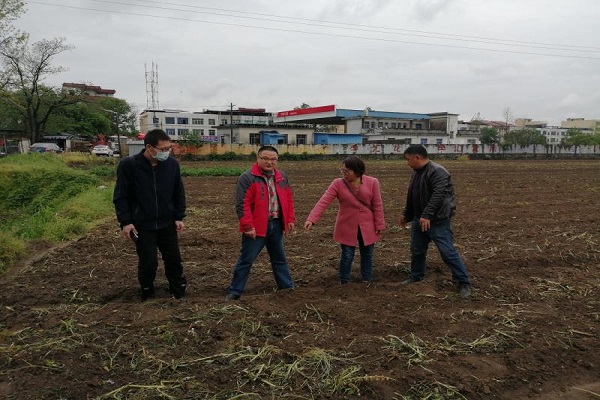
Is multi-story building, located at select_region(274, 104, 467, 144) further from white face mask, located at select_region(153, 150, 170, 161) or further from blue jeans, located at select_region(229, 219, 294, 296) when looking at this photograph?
white face mask, located at select_region(153, 150, 170, 161)

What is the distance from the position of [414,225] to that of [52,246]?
5.82 meters

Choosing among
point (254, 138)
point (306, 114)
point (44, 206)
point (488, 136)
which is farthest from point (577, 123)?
point (44, 206)

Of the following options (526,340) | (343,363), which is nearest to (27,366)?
(343,363)

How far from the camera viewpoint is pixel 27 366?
3.08 metres

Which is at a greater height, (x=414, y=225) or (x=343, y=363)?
(x=414, y=225)

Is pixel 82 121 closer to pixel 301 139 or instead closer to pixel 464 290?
pixel 301 139

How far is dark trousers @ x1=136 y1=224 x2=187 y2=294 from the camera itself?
459cm

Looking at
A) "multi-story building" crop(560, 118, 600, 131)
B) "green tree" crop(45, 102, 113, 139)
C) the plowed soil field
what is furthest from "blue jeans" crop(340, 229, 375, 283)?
"multi-story building" crop(560, 118, 600, 131)

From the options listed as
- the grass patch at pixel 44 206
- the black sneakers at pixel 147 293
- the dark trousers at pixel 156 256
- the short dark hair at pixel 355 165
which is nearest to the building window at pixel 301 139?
the grass patch at pixel 44 206

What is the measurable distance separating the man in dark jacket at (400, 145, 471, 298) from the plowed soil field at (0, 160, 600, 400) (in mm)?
321

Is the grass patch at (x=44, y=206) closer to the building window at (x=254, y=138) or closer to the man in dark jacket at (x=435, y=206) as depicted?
the man in dark jacket at (x=435, y=206)

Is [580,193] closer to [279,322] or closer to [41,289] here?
[279,322]

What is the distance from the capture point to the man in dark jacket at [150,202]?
4430 mm

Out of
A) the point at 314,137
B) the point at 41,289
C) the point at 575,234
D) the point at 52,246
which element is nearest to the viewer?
the point at 41,289
